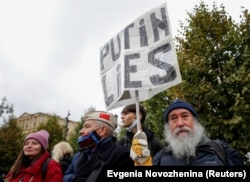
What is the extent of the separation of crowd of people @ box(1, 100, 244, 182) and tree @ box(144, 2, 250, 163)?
17.4ft

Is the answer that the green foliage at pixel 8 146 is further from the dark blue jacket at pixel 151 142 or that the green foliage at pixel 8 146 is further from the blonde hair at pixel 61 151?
the dark blue jacket at pixel 151 142

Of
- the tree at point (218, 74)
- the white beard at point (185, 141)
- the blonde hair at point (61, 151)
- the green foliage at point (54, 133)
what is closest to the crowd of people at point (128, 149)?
the white beard at point (185, 141)

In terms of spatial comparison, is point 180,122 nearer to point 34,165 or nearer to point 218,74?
point 34,165

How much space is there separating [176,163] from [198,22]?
31.1 ft

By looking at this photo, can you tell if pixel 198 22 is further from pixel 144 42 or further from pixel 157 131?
pixel 144 42

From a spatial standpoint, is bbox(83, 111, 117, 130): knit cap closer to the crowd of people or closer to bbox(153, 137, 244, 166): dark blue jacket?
the crowd of people

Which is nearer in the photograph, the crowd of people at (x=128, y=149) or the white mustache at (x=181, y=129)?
the crowd of people at (x=128, y=149)

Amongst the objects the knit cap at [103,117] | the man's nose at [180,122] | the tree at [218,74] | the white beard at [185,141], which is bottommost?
the white beard at [185,141]

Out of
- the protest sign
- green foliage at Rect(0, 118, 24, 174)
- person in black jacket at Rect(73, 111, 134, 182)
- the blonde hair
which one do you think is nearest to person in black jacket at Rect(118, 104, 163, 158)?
person in black jacket at Rect(73, 111, 134, 182)

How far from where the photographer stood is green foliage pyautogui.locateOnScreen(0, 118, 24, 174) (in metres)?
24.3

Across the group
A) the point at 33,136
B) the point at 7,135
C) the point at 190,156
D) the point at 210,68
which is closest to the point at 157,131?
the point at 210,68

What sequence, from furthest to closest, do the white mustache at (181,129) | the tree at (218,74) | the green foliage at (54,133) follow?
the green foliage at (54,133) < the tree at (218,74) < the white mustache at (181,129)

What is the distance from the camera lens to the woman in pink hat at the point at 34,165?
3.63 metres

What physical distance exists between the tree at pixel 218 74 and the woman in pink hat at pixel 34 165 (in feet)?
19.4
